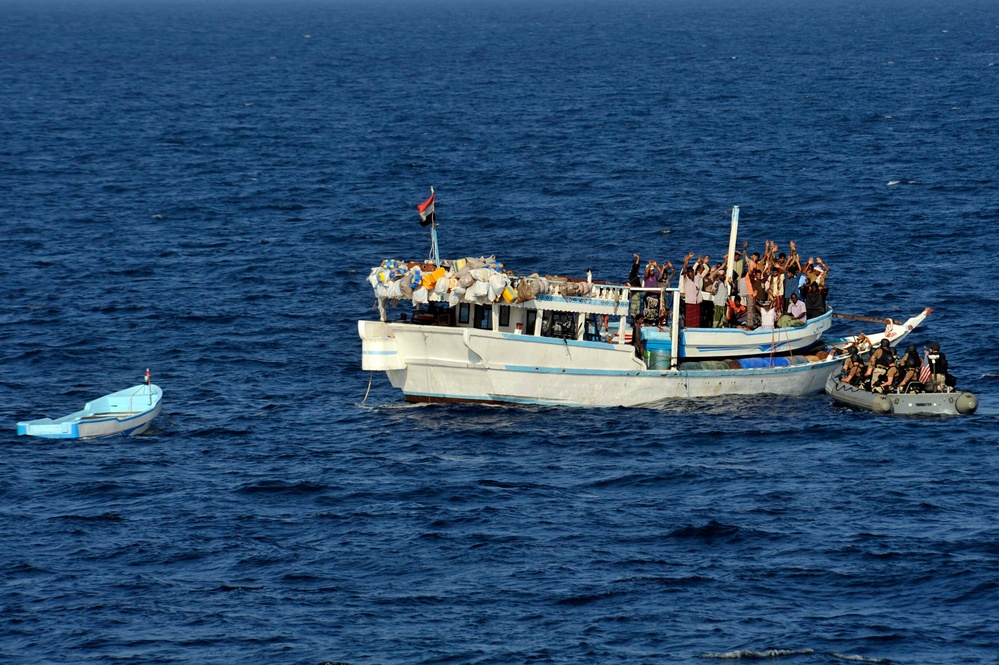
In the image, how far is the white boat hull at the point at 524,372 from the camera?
47.2m

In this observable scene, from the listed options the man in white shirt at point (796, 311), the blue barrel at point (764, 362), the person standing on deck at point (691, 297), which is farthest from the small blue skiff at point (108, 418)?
the man in white shirt at point (796, 311)

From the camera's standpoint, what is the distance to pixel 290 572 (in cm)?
3600

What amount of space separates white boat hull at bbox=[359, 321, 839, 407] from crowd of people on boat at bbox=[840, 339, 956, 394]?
256 cm

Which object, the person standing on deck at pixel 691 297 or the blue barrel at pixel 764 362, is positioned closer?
the person standing on deck at pixel 691 297

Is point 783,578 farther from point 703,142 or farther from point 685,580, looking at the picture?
point 703,142

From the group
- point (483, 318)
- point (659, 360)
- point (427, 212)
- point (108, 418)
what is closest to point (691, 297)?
point (659, 360)

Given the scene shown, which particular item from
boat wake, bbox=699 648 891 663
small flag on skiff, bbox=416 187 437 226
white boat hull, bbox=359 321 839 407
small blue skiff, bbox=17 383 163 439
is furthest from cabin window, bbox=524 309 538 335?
boat wake, bbox=699 648 891 663

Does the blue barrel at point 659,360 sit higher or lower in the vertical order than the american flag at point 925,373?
higher

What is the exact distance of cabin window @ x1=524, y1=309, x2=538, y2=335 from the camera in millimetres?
47906

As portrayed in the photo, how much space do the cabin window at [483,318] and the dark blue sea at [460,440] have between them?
2.73m

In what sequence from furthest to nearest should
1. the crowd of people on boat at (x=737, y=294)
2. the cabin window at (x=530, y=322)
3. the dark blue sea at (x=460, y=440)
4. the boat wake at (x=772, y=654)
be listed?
the crowd of people on boat at (x=737, y=294) < the cabin window at (x=530, y=322) < the dark blue sea at (x=460, y=440) < the boat wake at (x=772, y=654)

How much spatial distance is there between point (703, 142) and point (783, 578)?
73325 mm

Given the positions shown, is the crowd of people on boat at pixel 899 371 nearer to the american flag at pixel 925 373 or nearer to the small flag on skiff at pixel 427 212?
the american flag at pixel 925 373

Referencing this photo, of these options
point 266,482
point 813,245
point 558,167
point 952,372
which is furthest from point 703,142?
point 266,482
